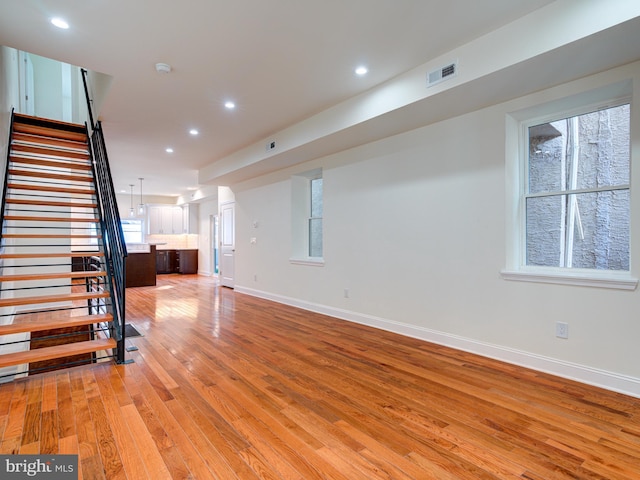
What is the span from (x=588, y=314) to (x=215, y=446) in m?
2.91

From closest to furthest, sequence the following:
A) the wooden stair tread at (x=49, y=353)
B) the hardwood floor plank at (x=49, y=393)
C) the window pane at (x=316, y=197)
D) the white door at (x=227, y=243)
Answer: the hardwood floor plank at (x=49, y=393) → the wooden stair tread at (x=49, y=353) → the window pane at (x=316, y=197) → the white door at (x=227, y=243)

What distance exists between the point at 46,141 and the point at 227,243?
4126 millimetres

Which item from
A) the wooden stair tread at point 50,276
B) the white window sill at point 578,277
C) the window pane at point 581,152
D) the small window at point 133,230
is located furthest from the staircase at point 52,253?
the small window at point 133,230

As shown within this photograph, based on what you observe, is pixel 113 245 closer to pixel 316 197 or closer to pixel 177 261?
pixel 316 197

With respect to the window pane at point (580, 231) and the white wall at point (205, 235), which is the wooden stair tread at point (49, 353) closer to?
the window pane at point (580, 231)

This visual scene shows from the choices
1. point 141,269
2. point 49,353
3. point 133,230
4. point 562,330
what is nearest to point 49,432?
point 49,353

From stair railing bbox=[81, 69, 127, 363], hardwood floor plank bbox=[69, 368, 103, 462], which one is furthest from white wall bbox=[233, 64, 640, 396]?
hardwood floor plank bbox=[69, 368, 103, 462]

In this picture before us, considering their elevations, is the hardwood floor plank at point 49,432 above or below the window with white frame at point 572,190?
below

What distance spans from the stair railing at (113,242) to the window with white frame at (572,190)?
3.59 metres

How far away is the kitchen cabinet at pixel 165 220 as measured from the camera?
456 inches

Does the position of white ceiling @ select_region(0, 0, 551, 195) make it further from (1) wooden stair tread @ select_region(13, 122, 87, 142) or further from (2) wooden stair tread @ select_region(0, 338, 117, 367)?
(2) wooden stair tread @ select_region(0, 338, 117, 367)

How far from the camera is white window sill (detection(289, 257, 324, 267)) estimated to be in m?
5.38

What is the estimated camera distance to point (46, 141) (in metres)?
4.89

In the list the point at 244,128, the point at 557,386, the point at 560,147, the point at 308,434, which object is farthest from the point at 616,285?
the point at 244,128
